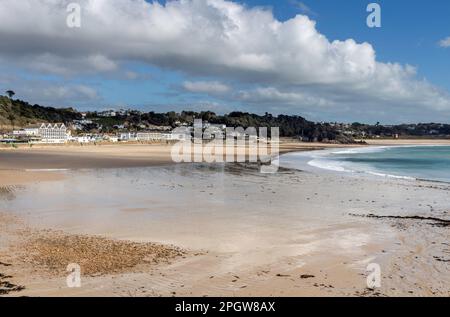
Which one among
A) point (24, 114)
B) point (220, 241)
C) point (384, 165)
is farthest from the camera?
point (24, 114)

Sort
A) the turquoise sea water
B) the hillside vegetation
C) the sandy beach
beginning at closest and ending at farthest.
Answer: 1. the sandy beach
2. the turquoise sea water
3. the hillside vegetation

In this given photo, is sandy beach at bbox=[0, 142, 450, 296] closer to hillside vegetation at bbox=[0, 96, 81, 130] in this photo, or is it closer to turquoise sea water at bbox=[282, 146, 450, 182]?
turquoise sea water at bbox=[282, 146, 450, 182]

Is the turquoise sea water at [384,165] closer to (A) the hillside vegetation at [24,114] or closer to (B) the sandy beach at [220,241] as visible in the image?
(B) the sandy beach at [220,241]

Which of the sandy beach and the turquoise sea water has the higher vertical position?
the sandy beach

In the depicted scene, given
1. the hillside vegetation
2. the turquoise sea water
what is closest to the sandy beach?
the turquoise sea water

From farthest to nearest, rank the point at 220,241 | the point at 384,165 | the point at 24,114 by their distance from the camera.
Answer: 1. the point at 24,114
2. the point at 384,165
3. the point at 220,241

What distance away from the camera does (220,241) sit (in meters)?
9.94

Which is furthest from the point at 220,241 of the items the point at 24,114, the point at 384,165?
the point at 24,114

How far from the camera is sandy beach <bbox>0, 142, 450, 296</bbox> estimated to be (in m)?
6.90

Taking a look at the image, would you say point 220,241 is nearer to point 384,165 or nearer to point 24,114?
point 384,165

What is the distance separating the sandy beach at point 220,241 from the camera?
690 cm

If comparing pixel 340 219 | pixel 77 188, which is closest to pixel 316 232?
pixel 340 219

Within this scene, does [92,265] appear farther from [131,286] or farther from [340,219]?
[340,219]
